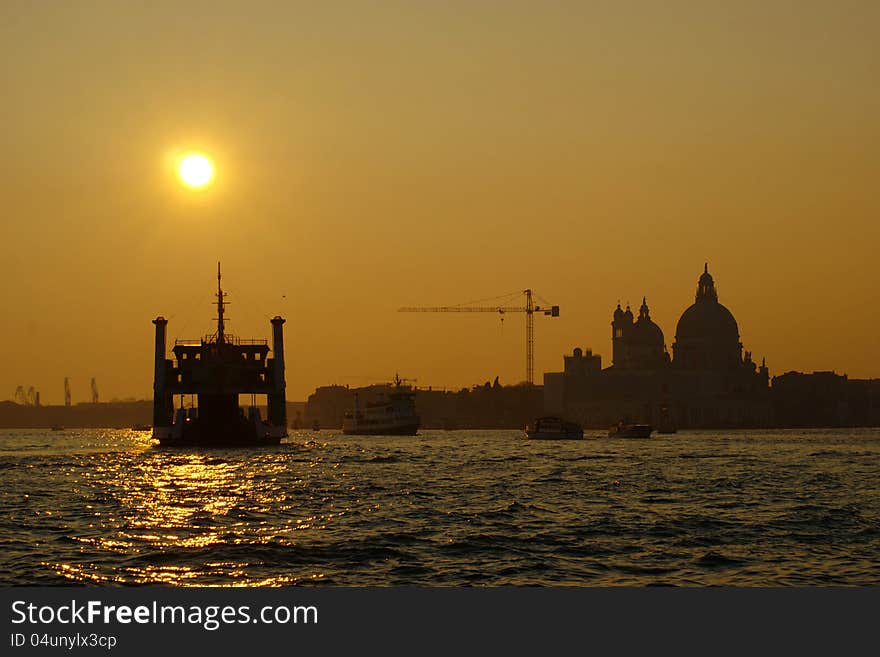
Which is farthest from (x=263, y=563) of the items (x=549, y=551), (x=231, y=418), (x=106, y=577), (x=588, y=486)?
(x=231, y=418)

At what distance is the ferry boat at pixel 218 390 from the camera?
369 ft

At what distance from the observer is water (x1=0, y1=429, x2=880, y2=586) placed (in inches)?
1108

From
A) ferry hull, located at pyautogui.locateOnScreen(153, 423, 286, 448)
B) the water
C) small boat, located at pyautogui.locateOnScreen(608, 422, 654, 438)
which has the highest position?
ferry hull, located at pyautogui.locateOnScreen(153, 423, 286, 448)

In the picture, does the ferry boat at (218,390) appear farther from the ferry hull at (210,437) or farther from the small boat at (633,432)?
the small boat at (633,432)

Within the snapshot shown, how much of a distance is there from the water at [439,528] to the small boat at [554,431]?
106602mm

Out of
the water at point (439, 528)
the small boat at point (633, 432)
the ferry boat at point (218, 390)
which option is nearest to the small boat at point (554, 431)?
the small boat at point (633, 432)

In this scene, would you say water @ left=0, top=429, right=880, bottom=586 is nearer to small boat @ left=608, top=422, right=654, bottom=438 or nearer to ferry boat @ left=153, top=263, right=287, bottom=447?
ferry boat @ left=153, top=263, right=287, bottom=447

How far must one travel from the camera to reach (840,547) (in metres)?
32.9

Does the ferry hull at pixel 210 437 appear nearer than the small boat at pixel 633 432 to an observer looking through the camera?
Yes

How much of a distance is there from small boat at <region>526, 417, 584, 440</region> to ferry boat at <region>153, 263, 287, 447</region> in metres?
60.4

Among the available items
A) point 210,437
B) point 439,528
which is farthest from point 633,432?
point 439,528

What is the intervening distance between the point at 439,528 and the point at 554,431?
140m

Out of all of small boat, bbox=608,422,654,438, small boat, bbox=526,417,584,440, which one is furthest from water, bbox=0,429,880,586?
small boat, bbox=608,422,654,438

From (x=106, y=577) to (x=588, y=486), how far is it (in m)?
31.8
